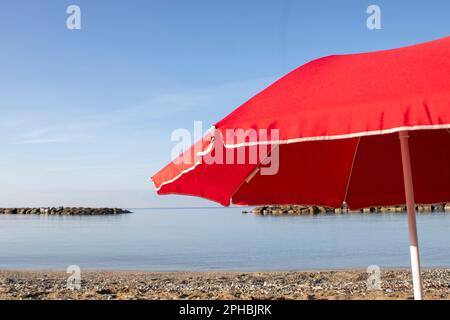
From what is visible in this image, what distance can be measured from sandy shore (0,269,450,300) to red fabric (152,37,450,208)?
6436 mm

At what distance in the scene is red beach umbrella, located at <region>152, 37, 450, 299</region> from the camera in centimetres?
273

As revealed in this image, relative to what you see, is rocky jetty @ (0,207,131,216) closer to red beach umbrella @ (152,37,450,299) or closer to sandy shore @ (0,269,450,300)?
sandy shore @ (0,269,450,300)

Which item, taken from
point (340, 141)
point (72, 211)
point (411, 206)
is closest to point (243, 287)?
point (340, 141)

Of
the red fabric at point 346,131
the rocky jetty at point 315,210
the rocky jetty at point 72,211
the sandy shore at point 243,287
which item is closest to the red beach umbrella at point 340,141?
the red fabric at point 346,131

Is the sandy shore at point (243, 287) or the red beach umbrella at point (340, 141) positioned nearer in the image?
the red beach umbrella at point (340, 141)

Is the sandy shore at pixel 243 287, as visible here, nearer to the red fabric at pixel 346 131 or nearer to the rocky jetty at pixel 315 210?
the red fabric at pixel 346 131

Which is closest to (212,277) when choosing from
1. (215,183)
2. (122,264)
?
(122,264)

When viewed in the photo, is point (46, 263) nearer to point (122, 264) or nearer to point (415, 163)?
point (122, 264)

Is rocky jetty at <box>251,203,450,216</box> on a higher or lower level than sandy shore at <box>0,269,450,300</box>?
higher

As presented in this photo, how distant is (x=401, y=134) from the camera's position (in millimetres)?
3998

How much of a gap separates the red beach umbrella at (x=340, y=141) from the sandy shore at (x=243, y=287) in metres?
6.45

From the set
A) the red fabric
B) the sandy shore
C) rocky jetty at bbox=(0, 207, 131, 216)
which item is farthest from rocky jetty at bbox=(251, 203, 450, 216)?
the red fabric

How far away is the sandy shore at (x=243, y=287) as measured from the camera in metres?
12.5

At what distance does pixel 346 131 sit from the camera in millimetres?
2727
